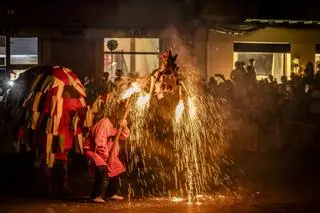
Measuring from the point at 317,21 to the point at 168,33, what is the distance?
4931 millimetres

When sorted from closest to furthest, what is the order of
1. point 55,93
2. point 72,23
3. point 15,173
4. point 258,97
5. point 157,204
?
point 157,204 < point 55,93 < point 15,173 < point 258,97 < point 72,23

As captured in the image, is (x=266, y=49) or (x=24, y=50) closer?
(x=24, y=50)

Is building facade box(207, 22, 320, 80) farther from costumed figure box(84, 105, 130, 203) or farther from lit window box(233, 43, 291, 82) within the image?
costumed figure box(84, 105, 130, 203)

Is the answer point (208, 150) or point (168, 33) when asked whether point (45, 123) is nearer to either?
point (208, 150)

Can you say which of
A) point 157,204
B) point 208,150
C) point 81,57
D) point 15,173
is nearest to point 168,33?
point 81,57

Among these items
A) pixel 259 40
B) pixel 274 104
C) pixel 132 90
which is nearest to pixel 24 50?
pixel 259 40

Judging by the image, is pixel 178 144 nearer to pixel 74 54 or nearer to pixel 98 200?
pixel 98 200

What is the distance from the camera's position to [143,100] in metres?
9.61

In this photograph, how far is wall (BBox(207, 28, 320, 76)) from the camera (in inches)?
760

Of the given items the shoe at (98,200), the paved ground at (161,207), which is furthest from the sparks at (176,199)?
the shoe at (98,200)

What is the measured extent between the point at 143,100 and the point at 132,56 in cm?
982

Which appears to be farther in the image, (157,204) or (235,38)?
(235,38)

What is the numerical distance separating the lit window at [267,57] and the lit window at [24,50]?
20.8 feet

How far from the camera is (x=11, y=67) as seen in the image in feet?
62.5
